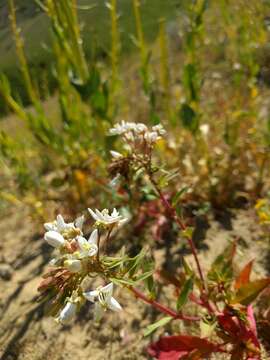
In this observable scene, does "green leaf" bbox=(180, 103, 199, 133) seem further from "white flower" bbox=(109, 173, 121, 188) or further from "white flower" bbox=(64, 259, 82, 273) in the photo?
"white flower" bbox=(64, 259, 82, 273)

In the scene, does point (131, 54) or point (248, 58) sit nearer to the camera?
point (248, 58)

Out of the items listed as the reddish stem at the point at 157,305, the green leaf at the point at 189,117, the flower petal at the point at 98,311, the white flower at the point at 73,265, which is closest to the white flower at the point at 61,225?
the white flower at the point at 73,265

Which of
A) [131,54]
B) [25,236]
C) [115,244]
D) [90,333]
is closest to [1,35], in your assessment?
[25,236]

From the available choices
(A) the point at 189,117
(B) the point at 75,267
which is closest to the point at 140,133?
(B) the point at 75,267

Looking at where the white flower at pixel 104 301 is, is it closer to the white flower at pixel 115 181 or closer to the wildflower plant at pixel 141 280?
the wildflower plant at pixel 141 280

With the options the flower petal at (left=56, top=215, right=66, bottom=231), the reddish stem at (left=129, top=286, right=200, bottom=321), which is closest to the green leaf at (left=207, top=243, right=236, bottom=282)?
the reddish stem at (left=129, top=286, right=200, bottom=321)

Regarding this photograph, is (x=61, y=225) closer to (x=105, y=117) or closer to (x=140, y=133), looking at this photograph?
(x=140, y=133)

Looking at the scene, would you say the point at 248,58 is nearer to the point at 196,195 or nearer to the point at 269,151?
the point at 269,151
